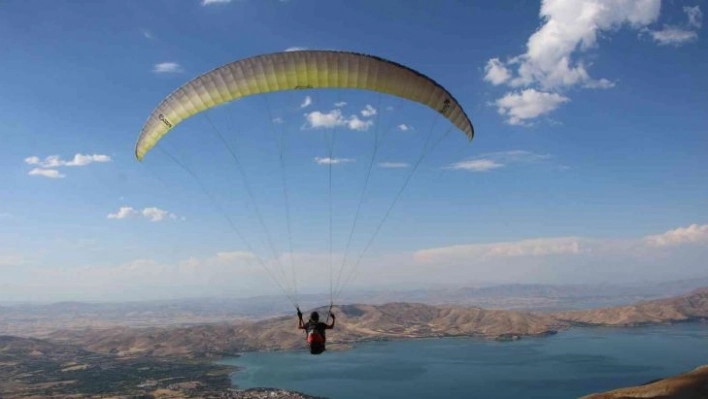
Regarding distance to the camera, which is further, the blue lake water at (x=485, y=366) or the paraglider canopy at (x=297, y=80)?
the blue lake water at (x=485, y=366)

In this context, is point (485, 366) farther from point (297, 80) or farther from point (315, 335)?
point (297, 80)

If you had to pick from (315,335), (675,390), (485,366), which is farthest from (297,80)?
(485,366)

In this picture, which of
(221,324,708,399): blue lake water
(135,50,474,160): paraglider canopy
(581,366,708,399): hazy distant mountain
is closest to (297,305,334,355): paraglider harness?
(135,50,474,160): paraglider canopy

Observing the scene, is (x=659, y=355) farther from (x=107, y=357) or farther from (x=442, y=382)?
(x=107, y=357)

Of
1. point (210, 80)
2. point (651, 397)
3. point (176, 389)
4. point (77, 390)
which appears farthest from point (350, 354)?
point (210, 80)

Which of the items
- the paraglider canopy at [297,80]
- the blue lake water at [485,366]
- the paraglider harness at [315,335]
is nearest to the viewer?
the paraglider canopy at [297,80]

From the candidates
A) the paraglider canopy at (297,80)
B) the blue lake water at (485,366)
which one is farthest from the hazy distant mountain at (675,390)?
the blue lake water at (485,366)

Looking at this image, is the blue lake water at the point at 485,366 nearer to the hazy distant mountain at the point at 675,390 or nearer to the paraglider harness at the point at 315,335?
the hazy distant mountain at the point at 675,390
